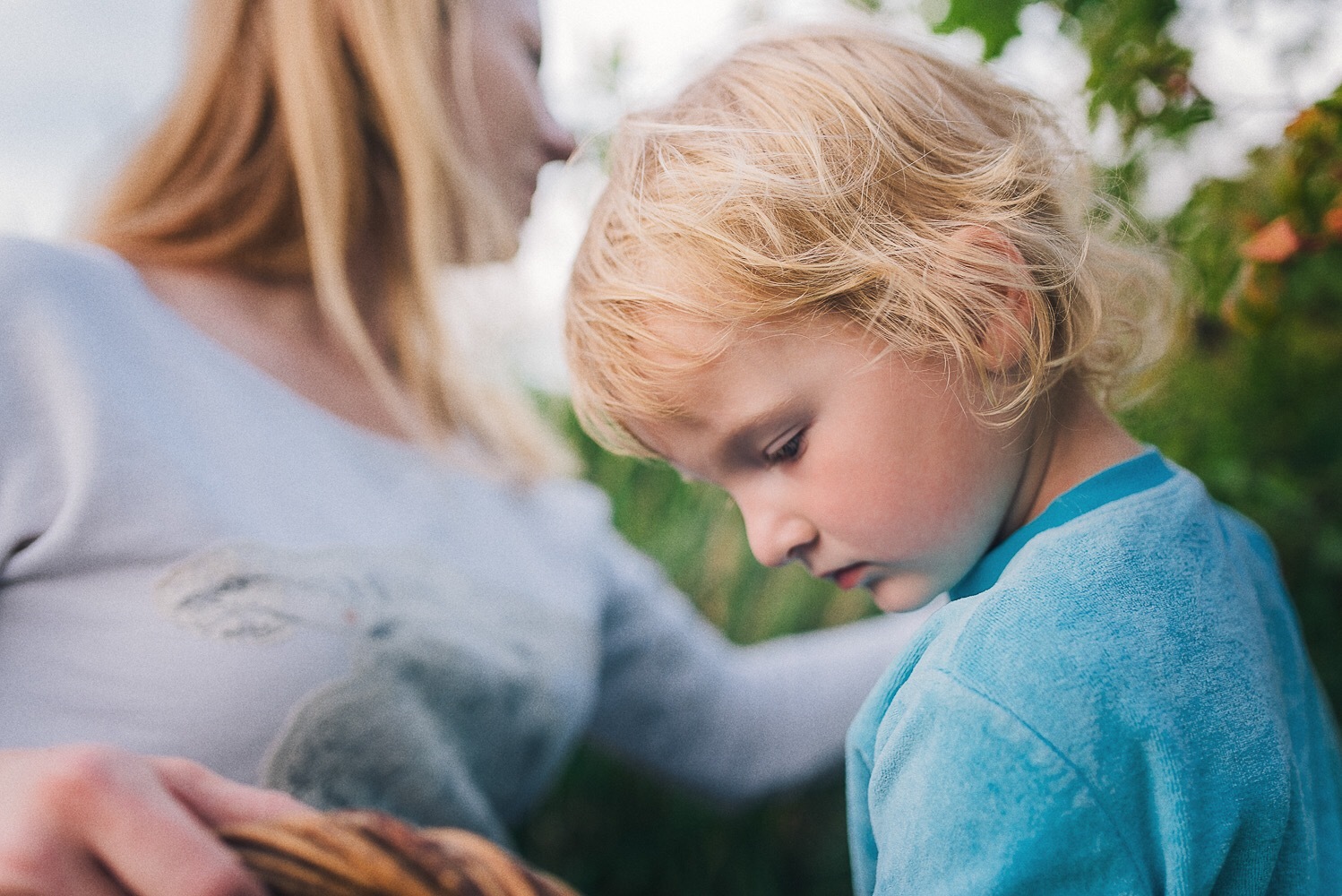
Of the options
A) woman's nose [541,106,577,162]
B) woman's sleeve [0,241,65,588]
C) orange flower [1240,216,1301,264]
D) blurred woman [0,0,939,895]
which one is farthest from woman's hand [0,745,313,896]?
woman's nose [541,106,577,162]

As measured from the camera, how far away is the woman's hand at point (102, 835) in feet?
2.17

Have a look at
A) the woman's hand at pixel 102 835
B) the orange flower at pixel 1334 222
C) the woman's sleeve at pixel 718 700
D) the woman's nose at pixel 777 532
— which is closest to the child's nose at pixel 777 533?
the woman's nose at pixel 777 532

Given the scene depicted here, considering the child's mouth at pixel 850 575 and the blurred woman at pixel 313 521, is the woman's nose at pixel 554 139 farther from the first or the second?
the child's mouth at pixel 850 575

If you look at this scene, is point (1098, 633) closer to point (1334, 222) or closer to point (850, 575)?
point (850, 575)

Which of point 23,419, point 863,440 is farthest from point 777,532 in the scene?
point 23,419

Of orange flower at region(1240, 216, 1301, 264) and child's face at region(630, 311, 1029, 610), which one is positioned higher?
orange flower at region(1240, 216, 1301, 264)

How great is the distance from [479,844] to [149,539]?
636mm

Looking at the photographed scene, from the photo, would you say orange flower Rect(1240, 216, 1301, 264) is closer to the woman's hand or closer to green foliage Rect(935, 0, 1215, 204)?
green foliage Rect(935, 0, 1215, 204)

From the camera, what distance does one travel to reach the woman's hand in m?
0.66

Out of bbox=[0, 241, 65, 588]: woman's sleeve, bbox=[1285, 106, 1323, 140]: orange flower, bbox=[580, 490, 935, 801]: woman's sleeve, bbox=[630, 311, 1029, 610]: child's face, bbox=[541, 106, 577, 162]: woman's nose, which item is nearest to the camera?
bbox=[630, 311, 1029, 610]: child's face

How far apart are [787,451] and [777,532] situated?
0.07 meters

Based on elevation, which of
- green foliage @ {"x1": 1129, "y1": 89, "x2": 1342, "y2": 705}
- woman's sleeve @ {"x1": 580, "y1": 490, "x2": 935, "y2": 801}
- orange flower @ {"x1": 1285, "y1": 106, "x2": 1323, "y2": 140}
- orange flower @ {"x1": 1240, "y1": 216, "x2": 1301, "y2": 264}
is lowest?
woman's sleeve @ {"x1": 580, "y1": 490, "x2": 935, "y2": 801}

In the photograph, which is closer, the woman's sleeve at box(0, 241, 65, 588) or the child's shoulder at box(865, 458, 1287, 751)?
the child's shoulder at box(865, 458, 1287, 751)

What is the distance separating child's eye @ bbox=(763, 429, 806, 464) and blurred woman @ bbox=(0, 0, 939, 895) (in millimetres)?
478
